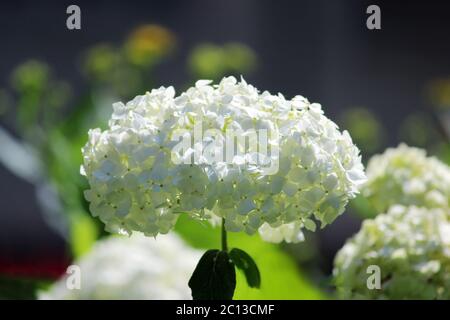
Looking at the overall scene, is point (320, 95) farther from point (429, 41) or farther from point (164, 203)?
point (164, 203)

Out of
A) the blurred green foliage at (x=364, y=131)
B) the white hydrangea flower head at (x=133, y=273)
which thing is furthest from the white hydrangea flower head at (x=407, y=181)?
the blurred green foliage at (x=364, y=131)

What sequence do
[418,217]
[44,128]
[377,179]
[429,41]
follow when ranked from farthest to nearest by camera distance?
1. [429,41]
2. [44,128]
3. [377,179]
4. [418,217]


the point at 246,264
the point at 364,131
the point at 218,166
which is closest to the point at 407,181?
the point at 246,264

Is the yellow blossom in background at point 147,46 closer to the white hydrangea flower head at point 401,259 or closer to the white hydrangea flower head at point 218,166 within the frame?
the white hydrangea flower head at point 401,259

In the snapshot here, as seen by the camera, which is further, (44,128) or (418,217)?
(44,128)

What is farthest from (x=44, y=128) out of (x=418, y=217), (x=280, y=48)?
(x=280, y=48)

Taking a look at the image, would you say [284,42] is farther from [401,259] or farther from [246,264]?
[246,264]

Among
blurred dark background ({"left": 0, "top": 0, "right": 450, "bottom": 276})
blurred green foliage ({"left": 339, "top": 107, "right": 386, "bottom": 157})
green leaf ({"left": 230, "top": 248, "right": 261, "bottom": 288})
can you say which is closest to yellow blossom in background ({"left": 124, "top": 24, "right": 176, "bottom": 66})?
blurred green foliage ({"left": 339, "top": 107, "right": 386, "bottom": 157})
